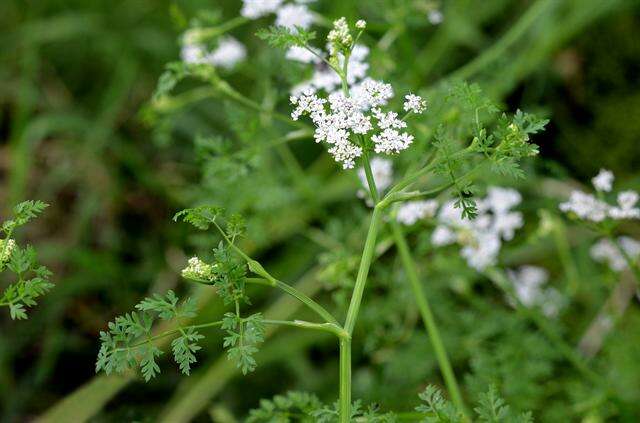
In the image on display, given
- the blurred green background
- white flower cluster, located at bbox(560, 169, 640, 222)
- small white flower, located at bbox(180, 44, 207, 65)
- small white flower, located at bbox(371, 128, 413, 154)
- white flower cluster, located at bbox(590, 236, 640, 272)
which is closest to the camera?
small white flower, located at bbox(371, 128, 413, 154)

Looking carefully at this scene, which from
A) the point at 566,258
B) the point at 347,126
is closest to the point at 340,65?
the point at 347,126

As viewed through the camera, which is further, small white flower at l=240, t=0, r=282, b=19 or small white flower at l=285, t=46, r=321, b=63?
small white flower at l=240, t=0, r=282, b=19

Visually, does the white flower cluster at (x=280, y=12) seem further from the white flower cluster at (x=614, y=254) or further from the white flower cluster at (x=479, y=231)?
the white flower cluster at (x=614, y=254)

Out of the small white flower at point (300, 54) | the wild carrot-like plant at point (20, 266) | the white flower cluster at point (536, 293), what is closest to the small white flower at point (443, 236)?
the white flower cluster at point (536, 293)

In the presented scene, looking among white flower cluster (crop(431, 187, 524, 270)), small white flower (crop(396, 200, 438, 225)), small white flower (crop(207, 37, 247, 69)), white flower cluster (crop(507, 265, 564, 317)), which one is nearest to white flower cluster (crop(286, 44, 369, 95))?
small white flower (crop(396, 200, 438, 225))

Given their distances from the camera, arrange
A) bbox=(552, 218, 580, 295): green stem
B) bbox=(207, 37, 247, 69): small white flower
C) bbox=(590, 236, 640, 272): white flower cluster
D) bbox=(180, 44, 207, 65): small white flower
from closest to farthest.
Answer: bbox=(180, 44, 207, 65): small white flower
bbox=(590, 236, 640, 272): white flower cluster
bbox=(552, 218, 580, 295): green stem
bbox=(207, 37, 247, 69): small white flower

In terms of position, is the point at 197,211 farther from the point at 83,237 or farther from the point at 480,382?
the point at 83,237

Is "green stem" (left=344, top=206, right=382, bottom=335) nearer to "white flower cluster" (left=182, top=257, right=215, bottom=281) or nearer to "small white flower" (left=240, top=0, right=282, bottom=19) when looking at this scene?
"white flower cluster" (left=182, top=257, right=215, bottom=281)

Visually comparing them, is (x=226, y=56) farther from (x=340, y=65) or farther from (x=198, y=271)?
(x=198, y=271)
